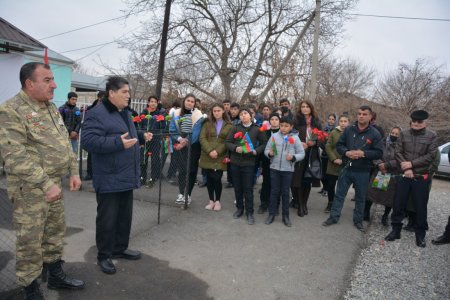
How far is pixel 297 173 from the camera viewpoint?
5.47 meters

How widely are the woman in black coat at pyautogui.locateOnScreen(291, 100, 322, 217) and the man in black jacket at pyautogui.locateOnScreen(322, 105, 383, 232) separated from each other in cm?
50

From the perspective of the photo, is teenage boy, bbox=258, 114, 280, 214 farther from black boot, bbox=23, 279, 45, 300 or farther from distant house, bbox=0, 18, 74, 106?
distant house, bbox=0, 18, 74, 106

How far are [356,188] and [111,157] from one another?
3.82 m

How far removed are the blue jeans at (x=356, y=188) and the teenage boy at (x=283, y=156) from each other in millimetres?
822

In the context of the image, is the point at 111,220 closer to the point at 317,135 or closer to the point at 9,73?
the point at 317,135

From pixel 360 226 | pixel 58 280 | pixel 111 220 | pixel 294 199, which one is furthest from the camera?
pixel 294 199

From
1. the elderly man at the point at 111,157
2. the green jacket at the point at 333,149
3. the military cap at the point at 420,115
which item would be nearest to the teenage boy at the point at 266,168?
the green jacket at the point at 333,149

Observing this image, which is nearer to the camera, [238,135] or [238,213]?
[238,135]

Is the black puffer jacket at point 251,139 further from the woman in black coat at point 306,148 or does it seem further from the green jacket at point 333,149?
the green jacket at point 333,149

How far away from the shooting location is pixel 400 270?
3811 millimetres

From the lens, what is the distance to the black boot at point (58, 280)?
9.54 feet

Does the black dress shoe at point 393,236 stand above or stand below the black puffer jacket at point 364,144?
below

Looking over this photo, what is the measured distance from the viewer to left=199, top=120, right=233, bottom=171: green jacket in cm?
520

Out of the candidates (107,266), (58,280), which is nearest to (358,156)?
(107,266)
